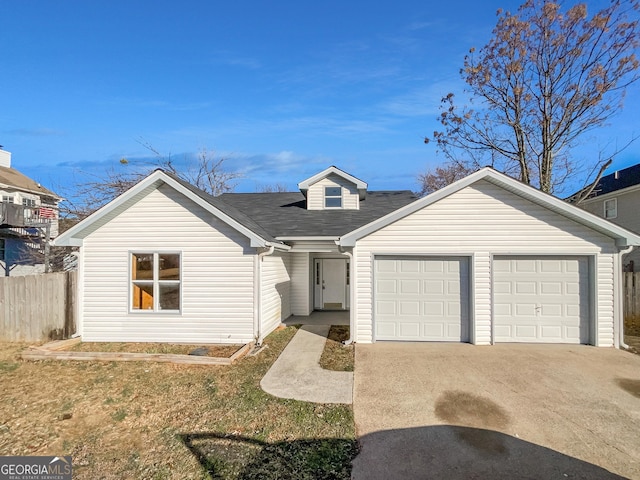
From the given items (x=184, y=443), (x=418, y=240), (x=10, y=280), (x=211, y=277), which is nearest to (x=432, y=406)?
(x=184, y=443)

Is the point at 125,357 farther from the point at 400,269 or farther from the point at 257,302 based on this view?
the point at 400,269

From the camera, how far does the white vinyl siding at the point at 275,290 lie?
9648 mm

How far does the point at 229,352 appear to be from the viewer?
8.30 metres

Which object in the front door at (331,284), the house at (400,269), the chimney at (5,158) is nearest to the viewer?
the house at (400,269)

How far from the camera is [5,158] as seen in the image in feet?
78.7

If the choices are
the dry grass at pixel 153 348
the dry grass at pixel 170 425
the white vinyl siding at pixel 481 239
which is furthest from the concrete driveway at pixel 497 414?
the dry grass at pixel 153 348

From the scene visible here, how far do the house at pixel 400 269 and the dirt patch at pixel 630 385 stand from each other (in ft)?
7.53

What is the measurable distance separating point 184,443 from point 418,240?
269 inches

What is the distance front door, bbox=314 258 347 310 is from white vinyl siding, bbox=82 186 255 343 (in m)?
5.27

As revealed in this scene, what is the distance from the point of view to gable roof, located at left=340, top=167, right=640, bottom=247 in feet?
27.2

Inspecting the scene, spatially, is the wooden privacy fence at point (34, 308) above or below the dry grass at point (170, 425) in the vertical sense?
above

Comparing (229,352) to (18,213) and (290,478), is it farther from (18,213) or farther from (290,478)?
(18,213)

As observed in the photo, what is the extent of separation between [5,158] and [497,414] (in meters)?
32.4

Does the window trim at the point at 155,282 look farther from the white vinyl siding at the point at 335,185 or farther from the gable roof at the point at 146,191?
the white vinyl siding at the point at 335,185
